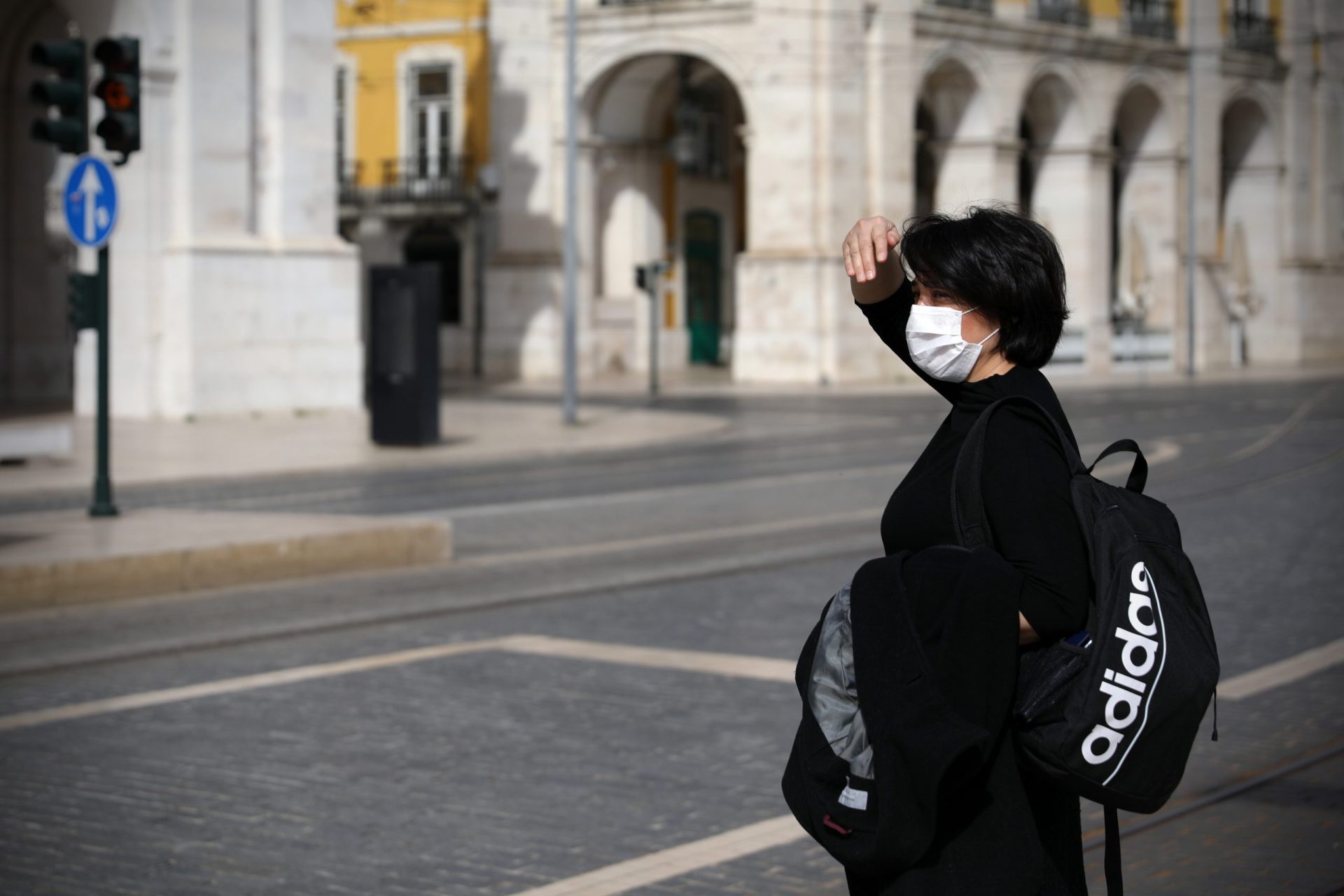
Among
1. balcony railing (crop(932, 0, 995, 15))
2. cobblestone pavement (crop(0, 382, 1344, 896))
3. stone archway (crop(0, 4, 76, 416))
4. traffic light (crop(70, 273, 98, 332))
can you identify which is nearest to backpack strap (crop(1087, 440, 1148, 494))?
cobblestone pavement (crop(0, 382, 1344, 896))

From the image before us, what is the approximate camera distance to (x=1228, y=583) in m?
10.4

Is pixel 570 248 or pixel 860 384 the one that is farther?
pixel 860 384

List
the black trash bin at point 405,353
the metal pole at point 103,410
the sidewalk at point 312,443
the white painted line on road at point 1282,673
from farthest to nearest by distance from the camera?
the black trash bin at point 405,353 < the sidewalk at point 312,443 < the metal pole at point 103,410 < the white painted line on road at point 1282,673

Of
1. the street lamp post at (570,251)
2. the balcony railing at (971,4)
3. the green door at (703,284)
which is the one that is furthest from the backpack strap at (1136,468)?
the green door at (703,284)

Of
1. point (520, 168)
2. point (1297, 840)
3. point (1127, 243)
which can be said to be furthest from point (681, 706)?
point (1127, 243)

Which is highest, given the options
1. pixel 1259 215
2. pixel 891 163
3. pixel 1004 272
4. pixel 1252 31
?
pixel 1252 31

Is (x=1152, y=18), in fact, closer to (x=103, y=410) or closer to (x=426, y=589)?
(x=103, y=410)

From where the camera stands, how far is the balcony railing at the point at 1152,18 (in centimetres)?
4719

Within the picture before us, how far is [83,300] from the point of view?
541 inches

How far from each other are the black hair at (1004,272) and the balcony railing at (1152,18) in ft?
152

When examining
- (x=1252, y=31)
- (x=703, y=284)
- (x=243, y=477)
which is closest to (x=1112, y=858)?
(x=243, y=477)

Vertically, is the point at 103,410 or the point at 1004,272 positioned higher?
the point at 1004,272

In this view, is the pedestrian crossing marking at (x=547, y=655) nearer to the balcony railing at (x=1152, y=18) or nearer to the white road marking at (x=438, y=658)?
the white road marking at (x=438, y=658)

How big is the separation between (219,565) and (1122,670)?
27.8 ft
